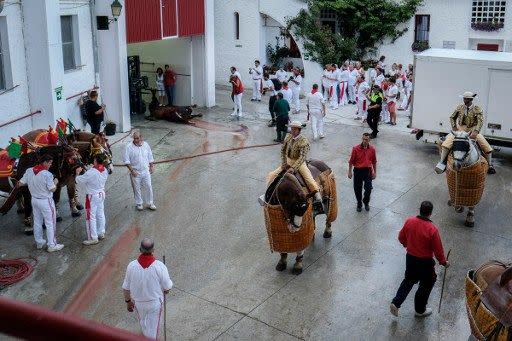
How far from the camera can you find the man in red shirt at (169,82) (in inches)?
901

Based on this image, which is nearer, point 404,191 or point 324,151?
point 404,191

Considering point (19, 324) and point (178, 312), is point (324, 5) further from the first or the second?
point (19, 324)

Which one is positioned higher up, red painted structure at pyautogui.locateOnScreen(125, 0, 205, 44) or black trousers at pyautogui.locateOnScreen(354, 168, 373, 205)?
red painted structure at pyautogui.locateOnScreen(125, 0, 205, 44)

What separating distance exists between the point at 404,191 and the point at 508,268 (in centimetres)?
773

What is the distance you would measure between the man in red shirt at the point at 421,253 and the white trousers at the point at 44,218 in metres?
5.69

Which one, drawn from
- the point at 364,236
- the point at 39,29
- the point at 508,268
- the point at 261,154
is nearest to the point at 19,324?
the point at 508,268

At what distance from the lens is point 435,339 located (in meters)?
8.05

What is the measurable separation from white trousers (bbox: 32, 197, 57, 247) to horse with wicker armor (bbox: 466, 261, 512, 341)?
6.76m

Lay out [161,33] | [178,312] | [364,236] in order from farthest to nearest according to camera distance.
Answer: [161,33], [364,236], [178,312]

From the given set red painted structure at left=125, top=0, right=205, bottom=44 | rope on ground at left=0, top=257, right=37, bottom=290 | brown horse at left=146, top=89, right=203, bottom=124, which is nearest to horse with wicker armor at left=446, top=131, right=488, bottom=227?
rope on ground at left=0, top=257, right=37, bottom=290

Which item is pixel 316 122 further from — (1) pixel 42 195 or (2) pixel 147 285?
(2) pixel 147 285

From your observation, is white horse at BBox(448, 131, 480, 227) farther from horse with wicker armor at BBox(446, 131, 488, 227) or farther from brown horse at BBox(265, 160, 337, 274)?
brown horse at BBox(265, 160, 337, 274)

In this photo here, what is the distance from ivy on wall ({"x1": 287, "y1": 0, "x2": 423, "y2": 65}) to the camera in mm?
26203

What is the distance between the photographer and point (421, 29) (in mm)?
26703
